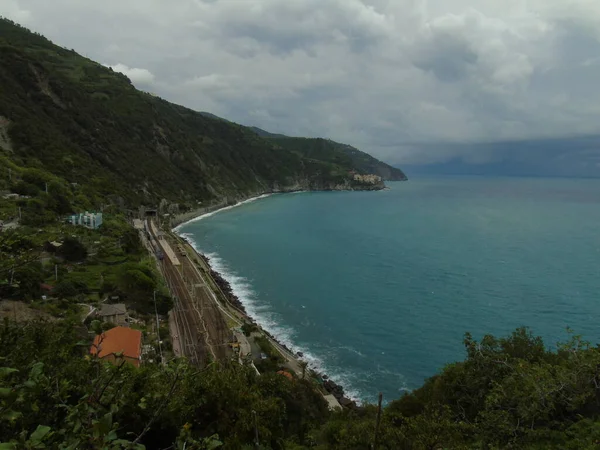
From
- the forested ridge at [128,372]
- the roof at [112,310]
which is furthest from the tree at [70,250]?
the roof at [112,310]

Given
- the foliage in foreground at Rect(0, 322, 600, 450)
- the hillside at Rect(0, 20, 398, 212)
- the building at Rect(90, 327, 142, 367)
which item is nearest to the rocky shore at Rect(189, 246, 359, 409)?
the foliage in foreground at Rect(0, 322, 600, 450)

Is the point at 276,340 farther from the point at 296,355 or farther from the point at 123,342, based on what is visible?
the point at 123,342

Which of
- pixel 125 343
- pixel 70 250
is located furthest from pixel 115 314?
pixel 70 250

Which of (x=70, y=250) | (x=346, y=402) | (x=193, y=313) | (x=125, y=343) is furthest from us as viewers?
(x=193, y=313)

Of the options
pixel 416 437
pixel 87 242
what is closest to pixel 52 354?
pixel 416 437

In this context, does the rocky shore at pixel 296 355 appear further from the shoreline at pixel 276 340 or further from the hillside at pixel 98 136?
the hillside at pixel 98 136

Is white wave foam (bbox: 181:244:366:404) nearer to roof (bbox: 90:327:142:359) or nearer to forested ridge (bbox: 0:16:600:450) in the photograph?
forested ridge (bbox: 0:16:600:450)

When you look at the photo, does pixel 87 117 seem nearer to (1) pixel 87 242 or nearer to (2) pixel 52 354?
(1) pixel 87 242
